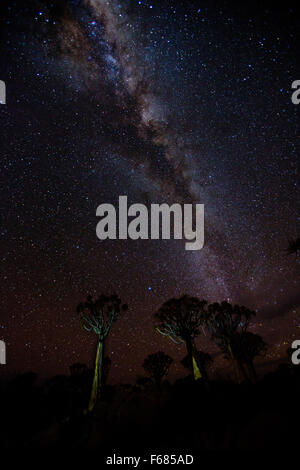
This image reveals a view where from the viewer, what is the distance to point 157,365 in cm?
2475

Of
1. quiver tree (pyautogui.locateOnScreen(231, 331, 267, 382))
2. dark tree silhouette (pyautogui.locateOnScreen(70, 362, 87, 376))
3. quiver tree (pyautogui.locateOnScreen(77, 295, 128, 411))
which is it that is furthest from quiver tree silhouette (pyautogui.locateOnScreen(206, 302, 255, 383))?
dark tree silhouette (pyautogui.locateOnScreen(70, 362, 87, 376))

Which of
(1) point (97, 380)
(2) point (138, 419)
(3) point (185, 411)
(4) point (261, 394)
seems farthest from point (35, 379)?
(4) point (261, 394)

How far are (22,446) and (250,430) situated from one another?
9148mm

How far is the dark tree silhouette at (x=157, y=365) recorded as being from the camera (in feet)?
80.3

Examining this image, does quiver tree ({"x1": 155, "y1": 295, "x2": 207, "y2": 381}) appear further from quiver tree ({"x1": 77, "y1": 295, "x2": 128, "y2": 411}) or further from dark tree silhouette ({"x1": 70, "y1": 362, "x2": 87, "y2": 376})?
dark tree silhouette ({"x1": 70, "y1": 362, "x2": 87, "y2": 376})

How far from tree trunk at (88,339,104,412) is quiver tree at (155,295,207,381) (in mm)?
4729

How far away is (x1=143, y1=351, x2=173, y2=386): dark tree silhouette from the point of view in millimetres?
24484

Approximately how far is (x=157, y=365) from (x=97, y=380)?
12589 mm

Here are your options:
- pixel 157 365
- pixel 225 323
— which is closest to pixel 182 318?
pixel 225 323

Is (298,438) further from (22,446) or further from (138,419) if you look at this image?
(22,446)

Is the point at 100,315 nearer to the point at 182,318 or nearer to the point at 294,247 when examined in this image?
the point at 182,318

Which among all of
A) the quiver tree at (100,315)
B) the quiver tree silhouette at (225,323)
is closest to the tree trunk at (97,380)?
the quiver tree at (100,315)

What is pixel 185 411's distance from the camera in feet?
29.5
